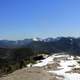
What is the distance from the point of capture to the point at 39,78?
27156 millimetres

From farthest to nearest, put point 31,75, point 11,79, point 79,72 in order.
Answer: point 79,72 → point 31,75 → point 11,79

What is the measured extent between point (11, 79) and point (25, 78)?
144cm

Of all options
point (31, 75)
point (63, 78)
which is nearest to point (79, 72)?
point (63, 78)

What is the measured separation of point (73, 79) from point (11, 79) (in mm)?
6450

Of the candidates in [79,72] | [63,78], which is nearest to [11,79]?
[63,78]

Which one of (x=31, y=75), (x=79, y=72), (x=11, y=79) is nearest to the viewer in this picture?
(x=11, y=79)

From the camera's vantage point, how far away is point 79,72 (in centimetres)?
3238

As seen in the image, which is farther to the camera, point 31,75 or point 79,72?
point 79,72

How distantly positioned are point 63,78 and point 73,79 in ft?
3.75

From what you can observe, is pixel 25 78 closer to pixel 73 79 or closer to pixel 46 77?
pixel 46 77

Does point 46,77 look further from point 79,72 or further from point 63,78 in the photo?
point 79,72

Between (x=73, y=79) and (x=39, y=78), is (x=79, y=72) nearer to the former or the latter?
(x=73, y=79)

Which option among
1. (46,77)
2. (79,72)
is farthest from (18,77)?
(79,72)

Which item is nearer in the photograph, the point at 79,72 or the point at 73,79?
the point at 73,79
